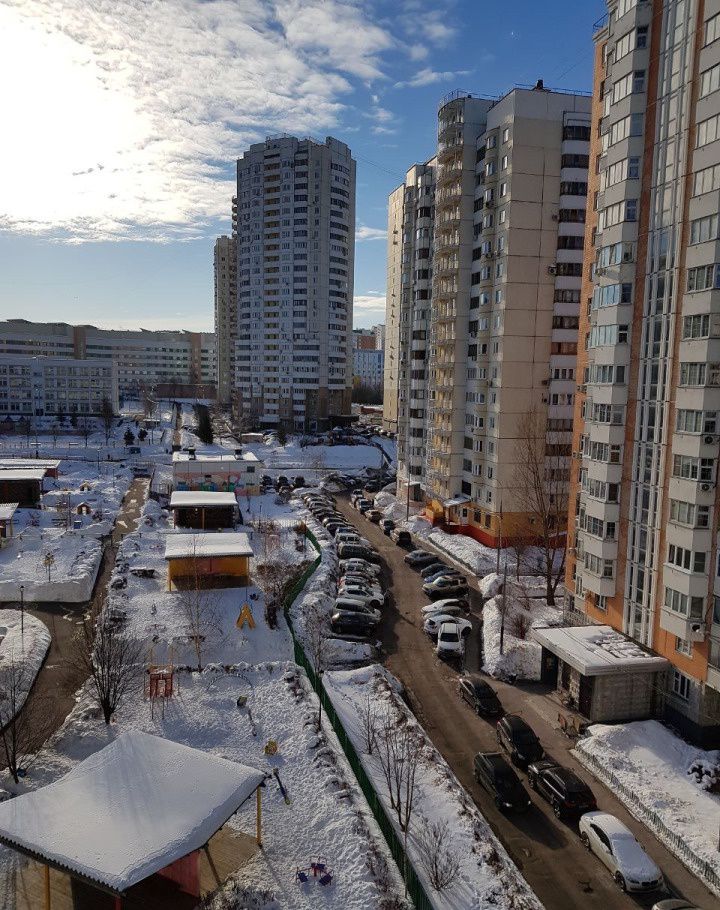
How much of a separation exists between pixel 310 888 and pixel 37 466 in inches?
2027

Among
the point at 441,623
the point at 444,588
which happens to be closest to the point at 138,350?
the point at 444,588

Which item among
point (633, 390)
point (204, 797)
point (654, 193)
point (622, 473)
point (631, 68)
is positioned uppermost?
point (631, 68)

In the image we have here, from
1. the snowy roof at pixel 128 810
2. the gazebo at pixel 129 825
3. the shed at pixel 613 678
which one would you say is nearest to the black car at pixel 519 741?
the shed at pixel 613 678

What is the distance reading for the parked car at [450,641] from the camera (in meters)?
25.9

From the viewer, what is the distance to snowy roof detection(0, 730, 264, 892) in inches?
459

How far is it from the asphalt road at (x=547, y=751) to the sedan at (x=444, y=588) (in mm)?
512

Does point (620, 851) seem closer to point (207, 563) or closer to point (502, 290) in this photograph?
point (207, 563)

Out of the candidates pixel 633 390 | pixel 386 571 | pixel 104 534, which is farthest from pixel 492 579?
pixel 104 534

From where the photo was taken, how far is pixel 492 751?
19609mm

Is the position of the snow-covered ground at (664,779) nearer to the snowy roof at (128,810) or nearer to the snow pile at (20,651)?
the snowy roof at (128,810)

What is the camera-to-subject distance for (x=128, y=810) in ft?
42.4

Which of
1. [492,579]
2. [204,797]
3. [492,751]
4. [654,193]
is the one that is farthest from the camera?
[492,579]

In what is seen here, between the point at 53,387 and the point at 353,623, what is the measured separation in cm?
9419

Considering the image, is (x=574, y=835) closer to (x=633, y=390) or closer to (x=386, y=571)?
(x=633, y=390)
